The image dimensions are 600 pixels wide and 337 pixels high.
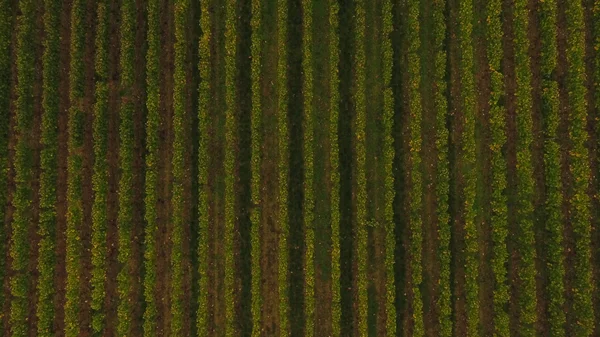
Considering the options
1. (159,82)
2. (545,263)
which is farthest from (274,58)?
(545,263)

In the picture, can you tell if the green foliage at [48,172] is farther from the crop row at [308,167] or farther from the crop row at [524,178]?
the crop row at [524,178]

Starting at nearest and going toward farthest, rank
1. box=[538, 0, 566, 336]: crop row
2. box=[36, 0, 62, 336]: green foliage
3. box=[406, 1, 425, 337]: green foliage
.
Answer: box=[538, 0, 566, 336]: crop row < box=[406, 1, 425, 337]: green foliage < box=[36, 0, 62, 336]: green foliage

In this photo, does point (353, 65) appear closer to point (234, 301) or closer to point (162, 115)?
point (162, 115)

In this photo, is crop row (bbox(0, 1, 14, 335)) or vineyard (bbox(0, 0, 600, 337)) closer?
vineyard (bbox(0, 0, 600, 337))

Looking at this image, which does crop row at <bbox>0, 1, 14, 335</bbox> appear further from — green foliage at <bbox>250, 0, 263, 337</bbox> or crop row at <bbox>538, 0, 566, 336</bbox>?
crop row at <bbox>538, 0, 566, 336</bbox>

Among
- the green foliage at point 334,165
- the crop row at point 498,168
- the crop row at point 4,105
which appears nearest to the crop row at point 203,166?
the green foliage at point 334,165

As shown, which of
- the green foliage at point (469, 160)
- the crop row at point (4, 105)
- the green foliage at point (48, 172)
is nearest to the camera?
the green foliage at point (469, 160)

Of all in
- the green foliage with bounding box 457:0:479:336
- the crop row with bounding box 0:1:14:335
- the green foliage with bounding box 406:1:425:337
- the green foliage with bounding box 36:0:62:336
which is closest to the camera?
the green foliage with bounding box 457:0:479:336

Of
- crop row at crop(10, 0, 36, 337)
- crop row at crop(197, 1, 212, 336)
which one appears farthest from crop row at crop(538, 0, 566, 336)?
crop row at crop(10, 0, 36, 337)
